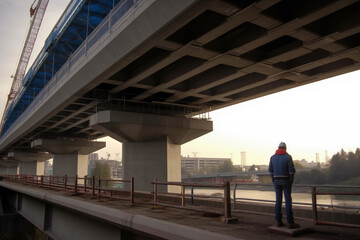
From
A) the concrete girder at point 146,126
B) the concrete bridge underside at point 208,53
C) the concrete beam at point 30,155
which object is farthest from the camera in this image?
the concrete beam at point 30,155

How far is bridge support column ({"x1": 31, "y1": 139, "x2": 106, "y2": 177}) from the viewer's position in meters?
42.4

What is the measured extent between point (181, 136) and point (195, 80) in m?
6.25

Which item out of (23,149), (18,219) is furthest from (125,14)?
(23,149)

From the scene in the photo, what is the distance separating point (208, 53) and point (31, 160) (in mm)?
64094

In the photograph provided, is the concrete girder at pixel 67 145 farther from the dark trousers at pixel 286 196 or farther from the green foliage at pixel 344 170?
the dark trousers at pixel 286 196

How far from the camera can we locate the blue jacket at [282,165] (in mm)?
6291

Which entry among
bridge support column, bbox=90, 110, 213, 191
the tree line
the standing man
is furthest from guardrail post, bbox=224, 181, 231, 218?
the tree line

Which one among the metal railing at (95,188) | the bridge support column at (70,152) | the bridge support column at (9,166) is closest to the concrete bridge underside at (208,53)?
the metal railing at (95,188)

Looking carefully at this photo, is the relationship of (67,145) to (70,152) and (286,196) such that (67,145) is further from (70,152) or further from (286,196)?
(286,196)

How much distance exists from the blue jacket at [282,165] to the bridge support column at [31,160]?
62.6 meters

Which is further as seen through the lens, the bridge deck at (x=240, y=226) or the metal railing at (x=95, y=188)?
the metal railing at (x=95, y=188)

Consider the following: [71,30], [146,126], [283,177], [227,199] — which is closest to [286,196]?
[283,177]

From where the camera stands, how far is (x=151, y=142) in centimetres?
2275

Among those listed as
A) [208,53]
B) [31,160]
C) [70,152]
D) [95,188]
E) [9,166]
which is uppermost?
[208,53]
